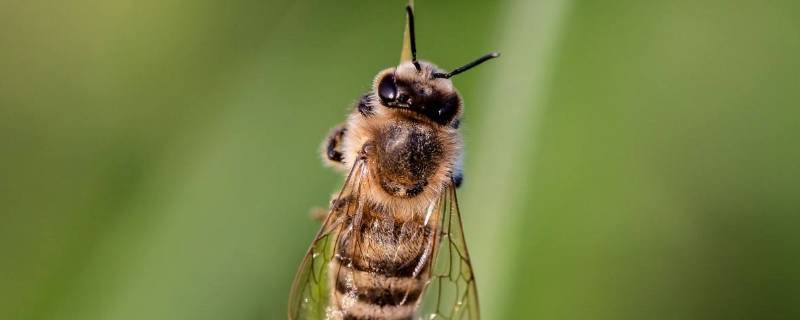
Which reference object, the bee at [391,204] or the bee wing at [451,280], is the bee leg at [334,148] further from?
the bee wing at [451,280]

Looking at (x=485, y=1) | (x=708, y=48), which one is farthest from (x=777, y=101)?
(x=485, y=1)

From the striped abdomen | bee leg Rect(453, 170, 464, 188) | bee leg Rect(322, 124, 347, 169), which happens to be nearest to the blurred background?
bee leg Rect(453, 170, 464, 188)

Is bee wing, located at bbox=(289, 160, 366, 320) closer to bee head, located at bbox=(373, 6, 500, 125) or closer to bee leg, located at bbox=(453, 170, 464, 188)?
bee head, located at bbox=(373, 6, 500, 125)

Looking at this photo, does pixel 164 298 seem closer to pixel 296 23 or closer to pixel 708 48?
pixel 296 23

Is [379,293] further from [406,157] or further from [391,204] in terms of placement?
[406,157]

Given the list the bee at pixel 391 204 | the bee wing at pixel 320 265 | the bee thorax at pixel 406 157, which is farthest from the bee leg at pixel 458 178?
the bee wing at pixel 320 265

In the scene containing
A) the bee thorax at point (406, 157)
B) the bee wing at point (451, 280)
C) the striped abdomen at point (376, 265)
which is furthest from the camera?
the bee wing at point (451, 280)

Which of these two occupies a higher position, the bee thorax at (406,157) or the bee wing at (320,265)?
the bee thorax at (406,157)
